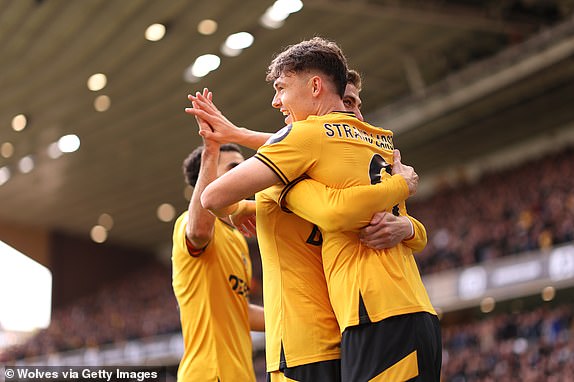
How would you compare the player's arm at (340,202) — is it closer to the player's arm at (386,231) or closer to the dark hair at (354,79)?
the player's arm at (386,231)

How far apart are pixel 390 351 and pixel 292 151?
2.55ft

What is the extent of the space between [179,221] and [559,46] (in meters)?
15.3

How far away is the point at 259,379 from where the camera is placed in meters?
23.0

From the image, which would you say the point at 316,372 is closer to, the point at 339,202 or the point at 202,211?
the point at 339,202

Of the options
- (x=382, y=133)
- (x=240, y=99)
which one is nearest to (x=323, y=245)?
(x=382, y=133)

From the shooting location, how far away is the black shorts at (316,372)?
10.0ft

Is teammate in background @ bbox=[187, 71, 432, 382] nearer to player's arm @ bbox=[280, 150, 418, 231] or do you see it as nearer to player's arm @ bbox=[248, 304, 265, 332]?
player's arm @ bbox=[280, 150, 418, 231]

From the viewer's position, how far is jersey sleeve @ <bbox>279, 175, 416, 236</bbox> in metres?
3.00

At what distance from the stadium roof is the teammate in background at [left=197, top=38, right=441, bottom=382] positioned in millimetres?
13875

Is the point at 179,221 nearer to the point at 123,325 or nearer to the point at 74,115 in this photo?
the point at 74,115

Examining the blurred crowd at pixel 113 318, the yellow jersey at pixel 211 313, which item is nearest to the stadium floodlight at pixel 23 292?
the blurred crowd at pixel 113 318

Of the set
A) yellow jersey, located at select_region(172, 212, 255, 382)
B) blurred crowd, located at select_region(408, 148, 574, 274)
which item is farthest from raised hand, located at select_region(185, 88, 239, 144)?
blurred crowd, located at select_region(408, 148, 574, 274)

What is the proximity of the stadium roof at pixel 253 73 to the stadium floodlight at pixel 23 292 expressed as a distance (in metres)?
8.56

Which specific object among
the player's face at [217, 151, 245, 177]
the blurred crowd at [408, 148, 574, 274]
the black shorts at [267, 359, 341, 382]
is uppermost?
the blurred crowd at [408, 148, 574, 274]
